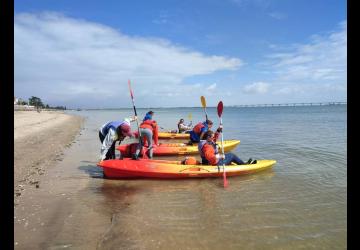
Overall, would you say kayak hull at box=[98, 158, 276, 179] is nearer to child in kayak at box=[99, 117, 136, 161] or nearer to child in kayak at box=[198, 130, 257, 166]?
child in kayak at box=[198, 130, 257, 166]

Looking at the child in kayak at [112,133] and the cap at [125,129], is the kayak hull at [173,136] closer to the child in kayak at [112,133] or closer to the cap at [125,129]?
the child in kayak at [112,133]

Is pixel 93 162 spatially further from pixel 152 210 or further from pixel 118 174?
pixel 152 210

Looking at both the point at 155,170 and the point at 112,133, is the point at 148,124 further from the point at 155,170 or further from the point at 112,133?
the point at 155,170

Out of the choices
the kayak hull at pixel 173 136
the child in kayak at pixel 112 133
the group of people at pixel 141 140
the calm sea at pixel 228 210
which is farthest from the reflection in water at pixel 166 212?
the kayak hull at pixel 173 136

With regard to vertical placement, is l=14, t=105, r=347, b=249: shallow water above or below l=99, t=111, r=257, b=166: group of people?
below

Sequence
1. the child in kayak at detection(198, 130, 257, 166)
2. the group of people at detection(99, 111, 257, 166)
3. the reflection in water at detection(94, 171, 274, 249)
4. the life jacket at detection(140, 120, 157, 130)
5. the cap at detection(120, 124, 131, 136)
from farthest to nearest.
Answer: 1. the life jacket at detection(140, 120, 157, 130)
2. the child in kayak at detection(198, 130, 257, 166)
3. the group of people at detection(99, 111, 257, 166)
4. the cap at detection(120, 124, 131, 136)
5. the reflection in water at detection(94, 171, 274, 249)

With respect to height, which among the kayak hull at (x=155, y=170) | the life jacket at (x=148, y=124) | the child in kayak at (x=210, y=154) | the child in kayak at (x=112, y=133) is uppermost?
the life jacket at (x=148, y=124)

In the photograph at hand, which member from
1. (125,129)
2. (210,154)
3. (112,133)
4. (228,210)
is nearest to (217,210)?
(228,210)

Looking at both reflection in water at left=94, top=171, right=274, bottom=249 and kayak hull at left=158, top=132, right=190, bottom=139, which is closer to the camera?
reflection in water at left=94, top=171, right=274, bottom=249

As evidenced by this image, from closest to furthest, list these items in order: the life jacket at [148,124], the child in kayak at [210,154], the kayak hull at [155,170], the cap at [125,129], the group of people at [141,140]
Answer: the kayak hull at [155,170]
the cap at [125,129]
the group of people at [141,140]
the child in kayak at [210,154]
the life jacket at [148,124]

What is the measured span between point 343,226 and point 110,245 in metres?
4.31

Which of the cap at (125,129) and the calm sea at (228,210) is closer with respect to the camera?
the calm sea at (228,210)

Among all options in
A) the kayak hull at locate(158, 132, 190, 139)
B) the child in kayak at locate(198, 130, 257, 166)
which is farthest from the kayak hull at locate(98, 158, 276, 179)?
the kayak hull at locate(158, 132, 190, 139)
